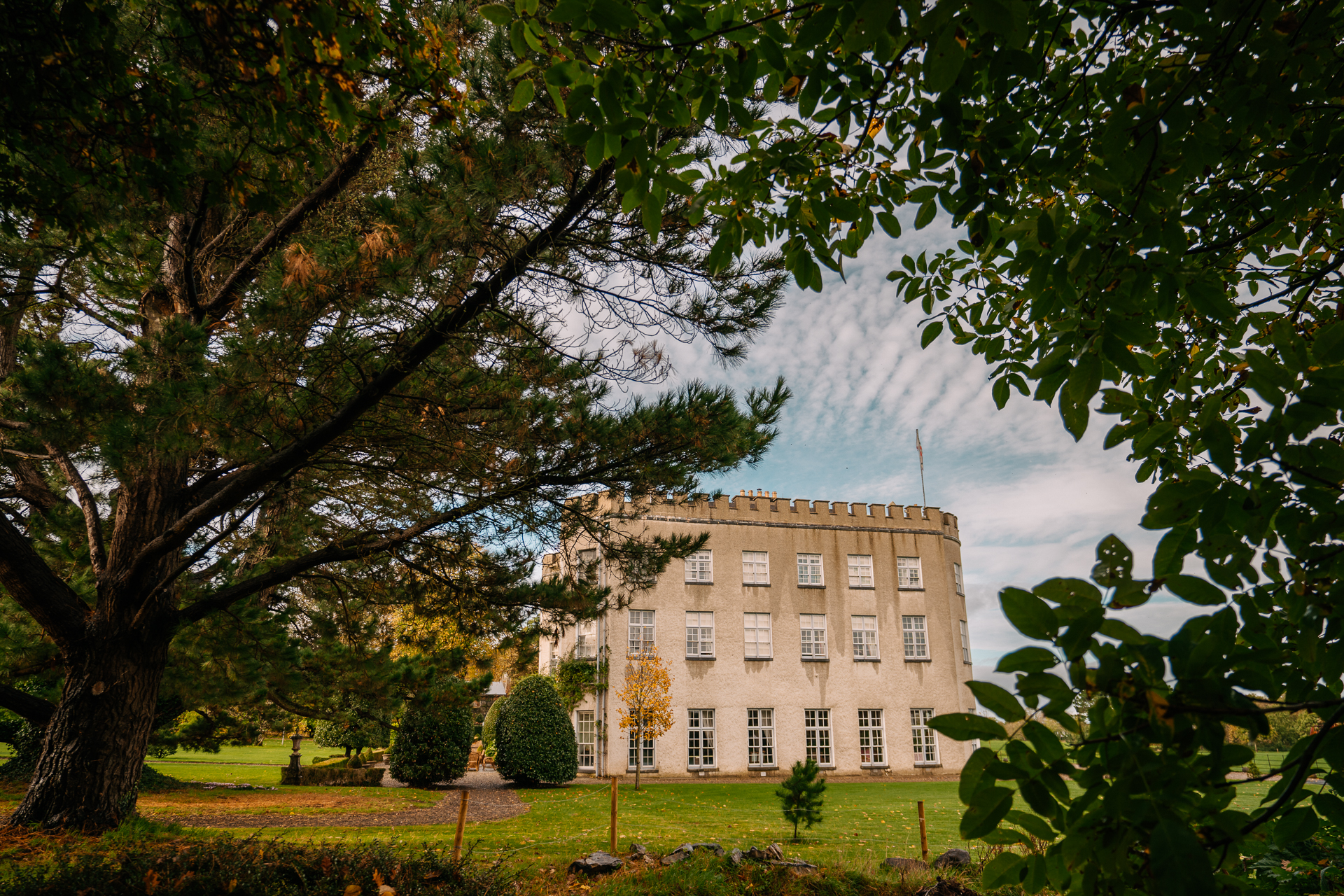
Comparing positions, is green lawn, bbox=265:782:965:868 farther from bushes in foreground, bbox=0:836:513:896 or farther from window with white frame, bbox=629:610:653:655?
window with white frame, bbox=629:610:653:655

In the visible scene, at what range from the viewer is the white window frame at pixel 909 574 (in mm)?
24547

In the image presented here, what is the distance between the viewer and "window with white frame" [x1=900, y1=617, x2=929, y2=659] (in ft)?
78.9

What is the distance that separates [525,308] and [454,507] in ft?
7.14

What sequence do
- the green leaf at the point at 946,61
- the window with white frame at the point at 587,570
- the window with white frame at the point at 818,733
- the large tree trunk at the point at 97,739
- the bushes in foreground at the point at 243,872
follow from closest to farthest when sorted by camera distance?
the green leaf at the point at 946,61 → the bushes in foreground at the point at 243,872 → the large tree trunk at the point at 97,739 → the window with white frame at the point at 587,570 → the window with white frame at the point at 818,733

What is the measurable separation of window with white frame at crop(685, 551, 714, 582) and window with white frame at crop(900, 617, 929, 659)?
282 inches

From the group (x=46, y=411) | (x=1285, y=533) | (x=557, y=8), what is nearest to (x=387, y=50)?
(x=557, y=8)

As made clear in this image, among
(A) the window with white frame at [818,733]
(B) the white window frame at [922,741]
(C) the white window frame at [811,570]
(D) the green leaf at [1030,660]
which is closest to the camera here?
(D) the green leaf at [1030,660]

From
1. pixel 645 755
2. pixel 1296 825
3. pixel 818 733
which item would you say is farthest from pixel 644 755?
pixel 1296 825

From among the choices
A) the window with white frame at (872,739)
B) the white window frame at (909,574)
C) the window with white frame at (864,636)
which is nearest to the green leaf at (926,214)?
the window with white frame at (864,636)

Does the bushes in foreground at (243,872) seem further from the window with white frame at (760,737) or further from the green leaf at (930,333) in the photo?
the window with white frame at (760,737)

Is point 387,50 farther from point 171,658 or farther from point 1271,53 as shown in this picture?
point 171,658

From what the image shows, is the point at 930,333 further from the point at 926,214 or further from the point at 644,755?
the point at 644,755

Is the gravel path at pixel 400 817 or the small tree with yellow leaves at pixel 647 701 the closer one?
the gravel path at pixel 400 817

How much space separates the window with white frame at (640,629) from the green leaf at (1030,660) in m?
21.6
